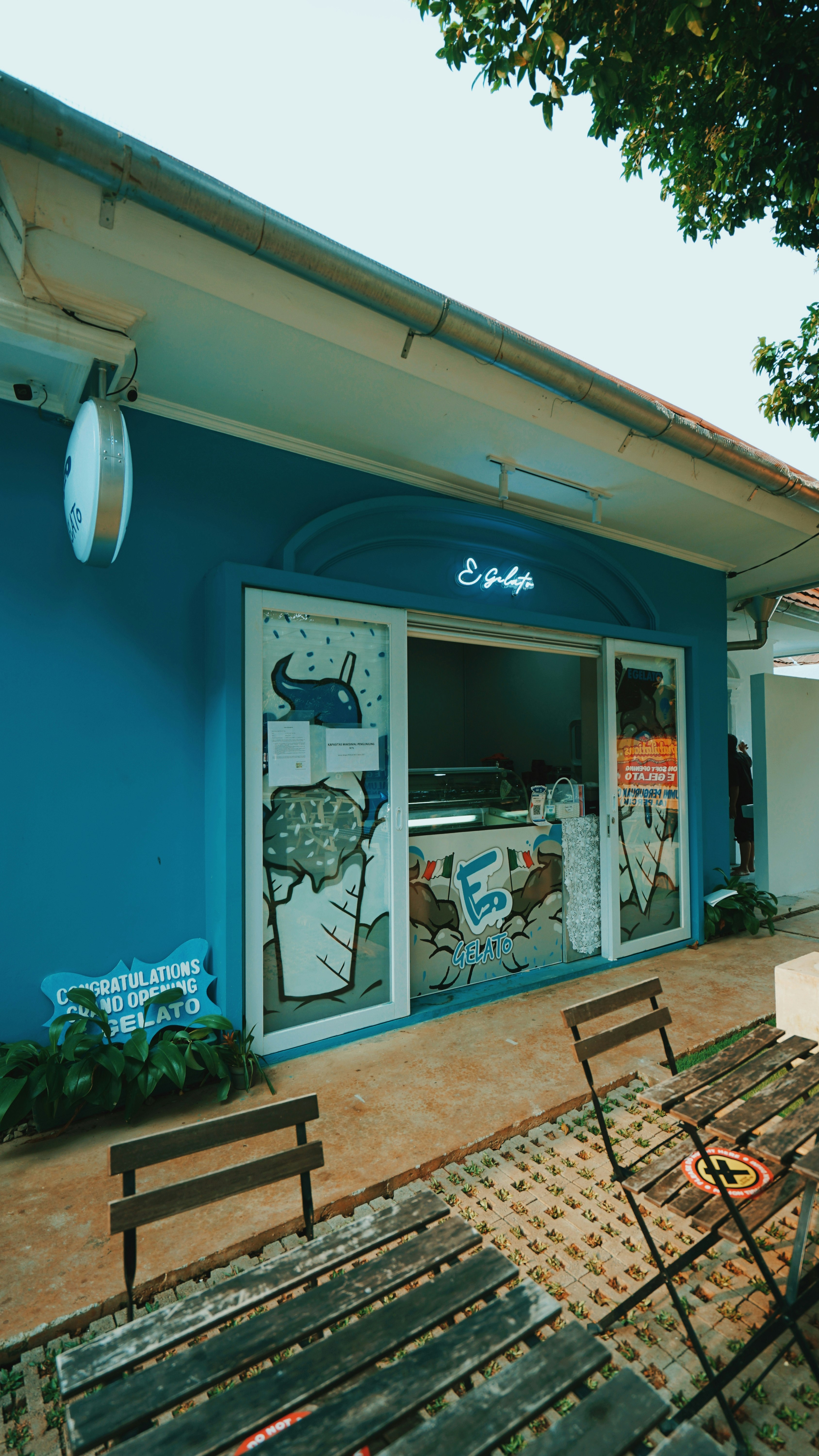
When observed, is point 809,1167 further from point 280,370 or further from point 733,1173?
point 280,370

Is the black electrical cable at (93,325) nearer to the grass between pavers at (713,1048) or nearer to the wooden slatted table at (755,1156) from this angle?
the wooden slatted table at (755,1156)

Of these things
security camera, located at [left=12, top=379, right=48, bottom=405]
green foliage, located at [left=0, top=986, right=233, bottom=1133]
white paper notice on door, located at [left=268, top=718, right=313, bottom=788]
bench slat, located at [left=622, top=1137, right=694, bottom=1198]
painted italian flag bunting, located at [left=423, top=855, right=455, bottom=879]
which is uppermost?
security camera, located at [left=12, top=379, right=48, bottom=405]

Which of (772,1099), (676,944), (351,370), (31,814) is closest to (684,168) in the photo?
(351,370)

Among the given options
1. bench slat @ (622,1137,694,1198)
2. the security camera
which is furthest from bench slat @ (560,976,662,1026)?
the security camera

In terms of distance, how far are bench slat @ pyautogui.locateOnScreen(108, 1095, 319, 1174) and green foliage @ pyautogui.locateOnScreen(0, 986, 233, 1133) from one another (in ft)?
5.03

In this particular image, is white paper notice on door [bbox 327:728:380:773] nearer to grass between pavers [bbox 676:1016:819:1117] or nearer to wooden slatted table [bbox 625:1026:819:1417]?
grass between pavers [bbox 676:1016:819:1117]

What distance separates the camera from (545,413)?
11.2 feet

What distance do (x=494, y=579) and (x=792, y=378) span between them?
2.20 metres

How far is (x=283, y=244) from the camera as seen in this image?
230 centimetres

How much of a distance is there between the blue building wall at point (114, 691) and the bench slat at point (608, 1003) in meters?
2.03

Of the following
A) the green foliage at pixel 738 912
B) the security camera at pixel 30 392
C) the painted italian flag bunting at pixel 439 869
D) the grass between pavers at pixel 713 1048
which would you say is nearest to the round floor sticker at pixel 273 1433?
the grass between pavers at pixel 713 1048

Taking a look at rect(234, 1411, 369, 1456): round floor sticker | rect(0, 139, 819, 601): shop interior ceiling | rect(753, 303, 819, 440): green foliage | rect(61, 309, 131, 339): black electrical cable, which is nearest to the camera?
rect(234, 1411, 369, 1456): round floor sticker

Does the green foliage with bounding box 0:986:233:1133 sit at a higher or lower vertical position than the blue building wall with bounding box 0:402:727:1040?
lower

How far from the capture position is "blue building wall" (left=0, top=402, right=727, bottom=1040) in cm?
293
